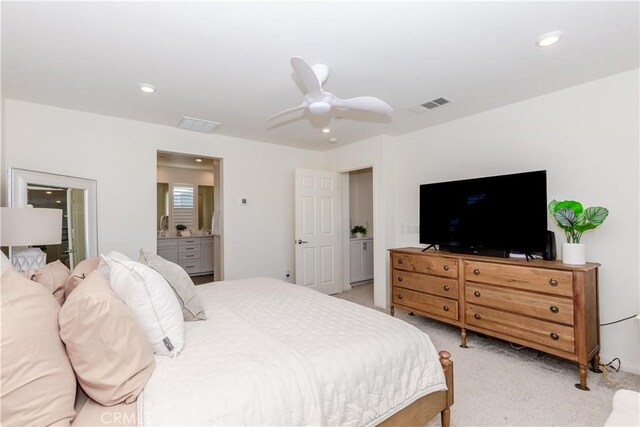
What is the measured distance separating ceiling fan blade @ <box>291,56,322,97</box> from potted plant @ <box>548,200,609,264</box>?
7.13 ft

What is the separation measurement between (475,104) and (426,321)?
8.27 feet

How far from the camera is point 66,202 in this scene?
3.13 metres

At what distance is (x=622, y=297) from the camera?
2.52 m

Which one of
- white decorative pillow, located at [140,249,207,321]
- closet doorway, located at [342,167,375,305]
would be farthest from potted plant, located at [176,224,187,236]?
white decorative pillow, located at [140,249,207,321]

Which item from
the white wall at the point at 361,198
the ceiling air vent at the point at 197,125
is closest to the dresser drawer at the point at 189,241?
the ceiling air vent at the point at 197,125

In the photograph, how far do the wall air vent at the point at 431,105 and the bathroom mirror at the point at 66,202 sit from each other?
11.9 feet

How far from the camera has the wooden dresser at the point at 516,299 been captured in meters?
2.32

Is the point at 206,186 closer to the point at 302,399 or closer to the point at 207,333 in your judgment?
the point at 207,333

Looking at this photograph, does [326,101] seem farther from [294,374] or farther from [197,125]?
[197,125]

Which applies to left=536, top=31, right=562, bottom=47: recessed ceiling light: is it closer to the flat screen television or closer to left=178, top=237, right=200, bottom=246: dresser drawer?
the flat screen television

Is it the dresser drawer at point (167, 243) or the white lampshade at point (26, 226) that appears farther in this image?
the dresser drawer at point (167, 243)

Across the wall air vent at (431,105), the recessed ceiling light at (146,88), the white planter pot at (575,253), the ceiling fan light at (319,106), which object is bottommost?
the white planter pot at (575,253)

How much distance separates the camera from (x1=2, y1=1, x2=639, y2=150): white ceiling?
68.8 inches

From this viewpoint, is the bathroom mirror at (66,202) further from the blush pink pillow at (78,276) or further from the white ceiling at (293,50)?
the blush pink pillow at (78,276)
